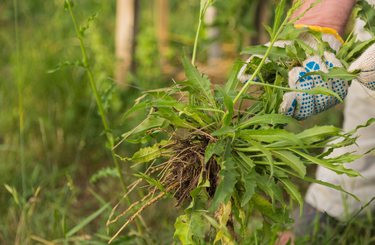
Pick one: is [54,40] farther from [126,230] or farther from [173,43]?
[126,230]

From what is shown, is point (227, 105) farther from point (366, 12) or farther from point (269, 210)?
point (366, 12)

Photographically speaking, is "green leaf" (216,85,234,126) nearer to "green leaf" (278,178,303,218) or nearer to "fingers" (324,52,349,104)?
"green leaf" (278,178,303,218)

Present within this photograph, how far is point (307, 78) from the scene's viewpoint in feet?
3.23

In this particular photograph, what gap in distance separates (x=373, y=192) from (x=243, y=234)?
1091 mm

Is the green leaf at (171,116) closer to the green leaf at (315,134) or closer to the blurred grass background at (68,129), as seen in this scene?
the green leaf at (315,134)

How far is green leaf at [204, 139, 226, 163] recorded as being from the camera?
Result: 30.9 inches

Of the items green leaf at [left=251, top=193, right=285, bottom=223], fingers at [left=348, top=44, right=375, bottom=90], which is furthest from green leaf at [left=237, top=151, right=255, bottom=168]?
fingers at [left=348, top=44, right=375, bottom=90]

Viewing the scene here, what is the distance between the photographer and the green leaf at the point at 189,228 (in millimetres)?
834

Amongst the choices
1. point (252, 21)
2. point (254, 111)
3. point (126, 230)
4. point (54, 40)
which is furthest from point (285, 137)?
point (54, 40)

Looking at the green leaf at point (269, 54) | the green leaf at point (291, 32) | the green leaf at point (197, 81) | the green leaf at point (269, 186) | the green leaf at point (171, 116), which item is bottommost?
the green leaf at point (269, 186)

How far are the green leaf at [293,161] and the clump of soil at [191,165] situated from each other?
179mm

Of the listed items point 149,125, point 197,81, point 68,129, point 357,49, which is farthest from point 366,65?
point 68,129

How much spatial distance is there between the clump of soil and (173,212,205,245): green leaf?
5cm

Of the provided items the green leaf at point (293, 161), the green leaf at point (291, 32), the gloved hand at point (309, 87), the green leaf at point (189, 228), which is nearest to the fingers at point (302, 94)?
the gloved hand at point (309, 87)
